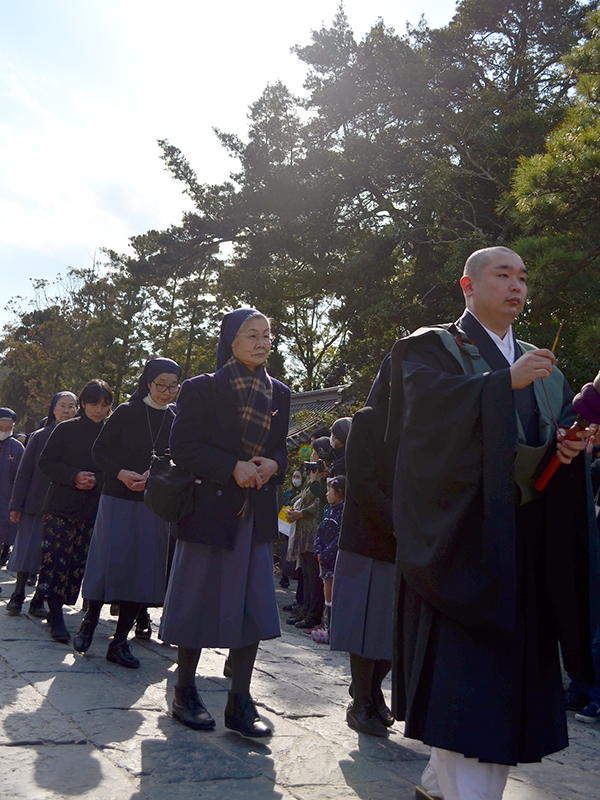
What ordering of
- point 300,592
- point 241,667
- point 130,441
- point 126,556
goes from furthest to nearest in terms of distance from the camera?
1. point 300,592
2. point 130,441
3. point 126,556
4. point 241,667

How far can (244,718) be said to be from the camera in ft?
11.2

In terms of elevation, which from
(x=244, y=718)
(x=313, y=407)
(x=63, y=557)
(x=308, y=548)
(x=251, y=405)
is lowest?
(x=244, y=718)

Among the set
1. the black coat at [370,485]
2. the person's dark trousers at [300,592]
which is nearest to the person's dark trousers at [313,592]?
the person's dark trousers at [300,592]

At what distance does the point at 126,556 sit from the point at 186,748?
2.15 metres

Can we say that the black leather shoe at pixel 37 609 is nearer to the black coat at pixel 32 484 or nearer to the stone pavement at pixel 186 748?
the black coat at pixel 32 484

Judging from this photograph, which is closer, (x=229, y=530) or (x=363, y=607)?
(x=229, y=530)

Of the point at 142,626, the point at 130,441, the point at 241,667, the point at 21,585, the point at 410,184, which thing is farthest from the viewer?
the point at 410,184

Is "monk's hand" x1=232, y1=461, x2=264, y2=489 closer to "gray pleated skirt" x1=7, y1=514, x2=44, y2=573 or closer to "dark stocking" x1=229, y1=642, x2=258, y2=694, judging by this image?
"dark stocking" x1=229, y1=642, x2=258, y2=694

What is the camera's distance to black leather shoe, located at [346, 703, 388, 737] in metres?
3.65

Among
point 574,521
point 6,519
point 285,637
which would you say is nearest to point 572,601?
point 574,521

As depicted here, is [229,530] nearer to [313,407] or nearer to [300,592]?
[300,592]

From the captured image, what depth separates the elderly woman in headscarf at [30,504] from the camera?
22.2 feet

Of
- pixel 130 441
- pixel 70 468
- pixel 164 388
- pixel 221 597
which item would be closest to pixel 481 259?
pixel 221 597

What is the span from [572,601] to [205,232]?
59.5ft
